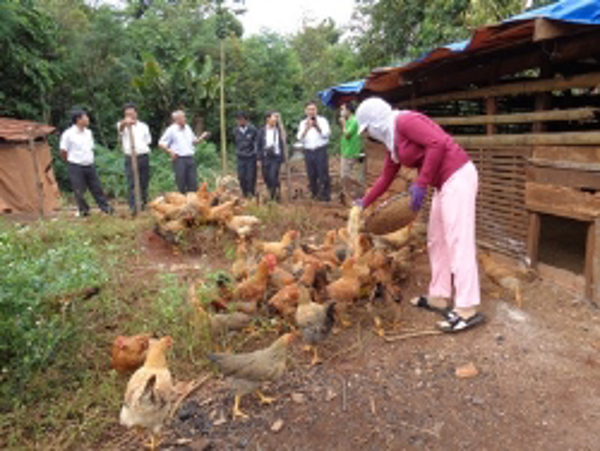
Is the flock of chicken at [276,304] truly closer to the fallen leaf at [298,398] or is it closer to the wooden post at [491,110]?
the fallen leaf at [298,398]

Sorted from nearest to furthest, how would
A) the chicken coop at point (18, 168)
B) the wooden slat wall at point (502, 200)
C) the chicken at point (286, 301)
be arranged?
the chicken at point (286, 301), the wooden slat wall at point (502, 200), the chicken coop at point (18, 168)

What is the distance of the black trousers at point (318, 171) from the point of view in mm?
9023

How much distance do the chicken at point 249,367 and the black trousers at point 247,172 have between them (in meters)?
6.82

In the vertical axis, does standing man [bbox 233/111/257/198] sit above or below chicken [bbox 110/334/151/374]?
above

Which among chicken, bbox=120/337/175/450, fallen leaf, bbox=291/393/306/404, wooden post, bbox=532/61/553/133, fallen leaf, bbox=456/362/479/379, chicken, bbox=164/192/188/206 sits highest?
wooden post, bbox=532/61/553/133

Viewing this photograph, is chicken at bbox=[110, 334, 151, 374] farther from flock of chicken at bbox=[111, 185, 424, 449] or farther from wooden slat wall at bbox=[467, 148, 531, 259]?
wooden slat wall at bbox=[467, 148, 531, 259]

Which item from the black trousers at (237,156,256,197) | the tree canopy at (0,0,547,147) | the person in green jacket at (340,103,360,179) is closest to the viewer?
the person in green jacket at (340,103,360,179)

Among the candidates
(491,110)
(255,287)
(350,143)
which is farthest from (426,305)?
(350,143)

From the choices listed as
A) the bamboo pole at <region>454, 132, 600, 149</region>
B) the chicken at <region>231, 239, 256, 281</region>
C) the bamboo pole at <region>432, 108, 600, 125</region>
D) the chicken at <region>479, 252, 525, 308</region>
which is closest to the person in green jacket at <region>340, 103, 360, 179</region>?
the bamboo pole at <region>432, 108, 600, 125</region>

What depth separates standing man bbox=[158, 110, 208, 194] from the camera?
27.4ft

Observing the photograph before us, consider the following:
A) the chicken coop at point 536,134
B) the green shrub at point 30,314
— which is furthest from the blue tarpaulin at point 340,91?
the green shrub at point 30,314

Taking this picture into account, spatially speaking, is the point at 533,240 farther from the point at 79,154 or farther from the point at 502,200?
the point at 79,154

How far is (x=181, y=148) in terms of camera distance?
841cm

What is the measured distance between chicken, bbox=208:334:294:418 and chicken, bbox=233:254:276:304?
884 millimetres
